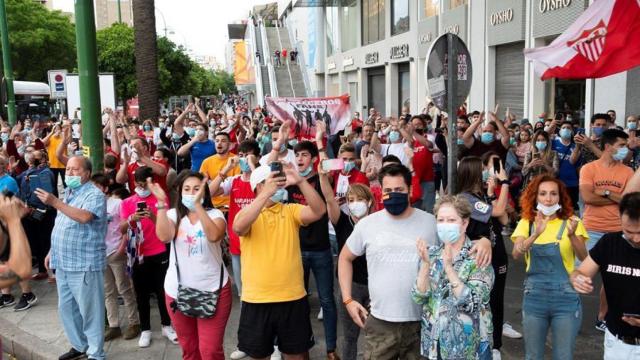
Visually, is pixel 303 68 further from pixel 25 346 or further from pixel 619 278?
pixel 619 278

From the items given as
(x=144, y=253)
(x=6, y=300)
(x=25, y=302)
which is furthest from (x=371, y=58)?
(x=144, y=253)

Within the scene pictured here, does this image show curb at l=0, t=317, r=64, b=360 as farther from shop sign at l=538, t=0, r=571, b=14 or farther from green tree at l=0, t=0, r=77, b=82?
green tree at l=0, t=0, r=77, b=82

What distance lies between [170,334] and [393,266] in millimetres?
3163

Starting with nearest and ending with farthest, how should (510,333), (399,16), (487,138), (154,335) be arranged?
(510,333)
(154,335)
(487,138)
(399,16)

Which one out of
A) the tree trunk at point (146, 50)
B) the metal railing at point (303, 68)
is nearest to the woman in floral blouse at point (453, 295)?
the tree trunk at point (146, 50)

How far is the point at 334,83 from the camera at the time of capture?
4116 cm

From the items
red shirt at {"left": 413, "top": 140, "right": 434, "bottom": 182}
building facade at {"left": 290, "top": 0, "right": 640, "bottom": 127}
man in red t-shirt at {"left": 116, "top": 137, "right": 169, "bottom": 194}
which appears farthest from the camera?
building facade at {"left": 290, "top": 0, "right": 640, "bottom": 127}

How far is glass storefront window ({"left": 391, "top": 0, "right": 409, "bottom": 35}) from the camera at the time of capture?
1001 inches

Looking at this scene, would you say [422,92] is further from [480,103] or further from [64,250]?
[64,250]

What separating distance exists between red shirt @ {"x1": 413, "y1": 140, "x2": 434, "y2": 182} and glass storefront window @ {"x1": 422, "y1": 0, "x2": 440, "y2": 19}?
13.8 m

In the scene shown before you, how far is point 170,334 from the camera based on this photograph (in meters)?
6.29

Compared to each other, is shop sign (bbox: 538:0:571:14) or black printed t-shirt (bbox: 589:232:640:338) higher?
shop sign (bbox: 538:0:571:14)

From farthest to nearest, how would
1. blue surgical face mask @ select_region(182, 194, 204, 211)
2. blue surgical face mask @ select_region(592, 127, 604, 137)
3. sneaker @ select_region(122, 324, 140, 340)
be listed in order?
blue surgical face mask @ select_region(592, 127, 604, 137) → sneaker @ select_region(122, 324, 140, 340) → blue surgical face mask @ select_region(182, 194, 204, 211)

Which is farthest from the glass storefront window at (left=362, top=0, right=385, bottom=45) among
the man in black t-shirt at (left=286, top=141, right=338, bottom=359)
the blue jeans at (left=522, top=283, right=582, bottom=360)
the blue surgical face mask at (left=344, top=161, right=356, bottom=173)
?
the blue jeans at (left=522, top=283, right=582, bottom=360)
